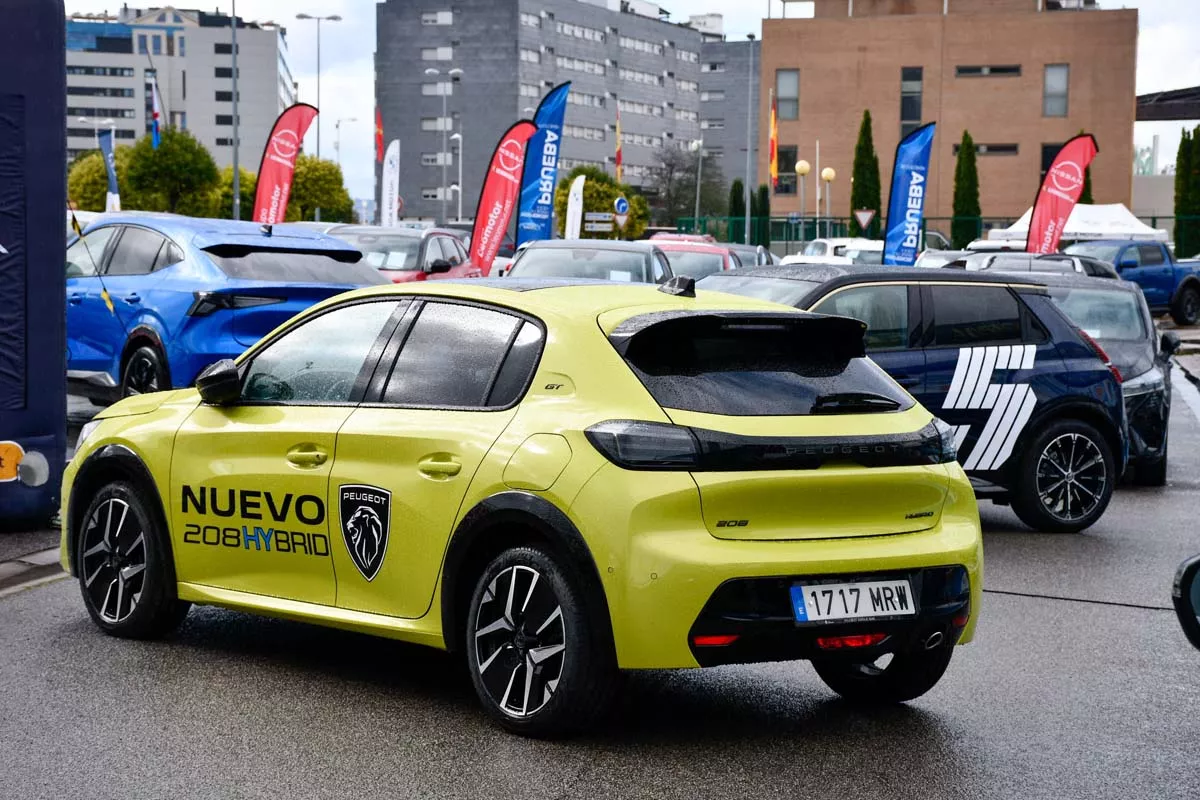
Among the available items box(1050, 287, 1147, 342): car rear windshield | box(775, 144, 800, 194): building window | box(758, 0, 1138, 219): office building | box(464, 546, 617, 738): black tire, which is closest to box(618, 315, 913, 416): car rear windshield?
box(464, 546, 617, 738): black tire

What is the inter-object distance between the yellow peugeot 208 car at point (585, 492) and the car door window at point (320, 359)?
1 centimetres

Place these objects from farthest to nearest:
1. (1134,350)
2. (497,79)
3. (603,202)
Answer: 1. (497,79)
2. (603,202)
3. (1134,350)

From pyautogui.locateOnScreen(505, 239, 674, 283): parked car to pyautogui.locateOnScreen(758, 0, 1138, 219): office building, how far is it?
64.0m

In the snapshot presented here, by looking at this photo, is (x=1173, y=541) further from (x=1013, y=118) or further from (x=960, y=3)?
(x=960, y=3)

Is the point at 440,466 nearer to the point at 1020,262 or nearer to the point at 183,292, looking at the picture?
the point at 183,292

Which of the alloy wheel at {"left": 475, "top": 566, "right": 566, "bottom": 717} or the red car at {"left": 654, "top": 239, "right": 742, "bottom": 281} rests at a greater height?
the red car at {"left": 654, "top": 239, "right": 742, "bottom": 281}

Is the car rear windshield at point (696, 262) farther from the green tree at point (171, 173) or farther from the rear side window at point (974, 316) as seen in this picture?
the green tree at point (171, 173)

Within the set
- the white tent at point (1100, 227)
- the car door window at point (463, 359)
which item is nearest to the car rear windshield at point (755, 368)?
the car door window at point (463, 359)

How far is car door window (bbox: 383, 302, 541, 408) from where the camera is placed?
586 centimetres

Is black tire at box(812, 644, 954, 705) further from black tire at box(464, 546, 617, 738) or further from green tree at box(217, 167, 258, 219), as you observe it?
green tree at box(217, 167, 258, 219)

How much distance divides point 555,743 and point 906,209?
26.2m

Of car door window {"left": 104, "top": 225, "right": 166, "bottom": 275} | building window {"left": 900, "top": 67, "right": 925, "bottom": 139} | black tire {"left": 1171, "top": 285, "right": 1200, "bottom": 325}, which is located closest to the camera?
car door window {"left": 104, "top": 225, "right": 166, "bottom": 275}

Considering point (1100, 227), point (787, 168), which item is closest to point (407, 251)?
point (1100, 227)

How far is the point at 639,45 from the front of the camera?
161000 millimetres
